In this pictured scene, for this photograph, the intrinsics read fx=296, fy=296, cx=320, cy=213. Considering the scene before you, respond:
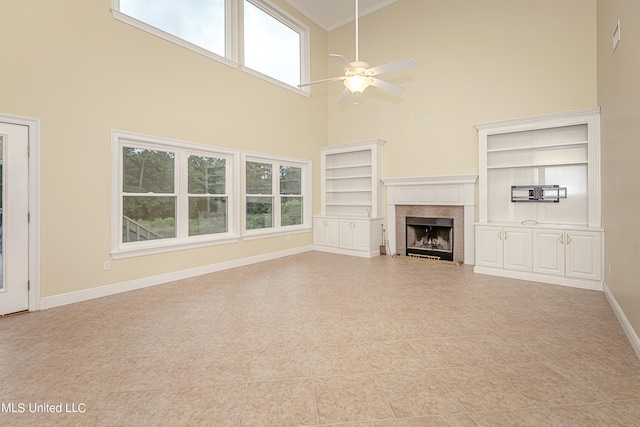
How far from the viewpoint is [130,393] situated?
1922mm

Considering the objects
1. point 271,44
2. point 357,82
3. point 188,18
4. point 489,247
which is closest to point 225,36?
point 188,18

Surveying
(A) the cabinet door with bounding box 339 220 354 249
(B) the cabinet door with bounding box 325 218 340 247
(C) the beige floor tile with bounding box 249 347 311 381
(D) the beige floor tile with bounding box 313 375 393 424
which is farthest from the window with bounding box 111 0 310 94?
(D) the beige floor tile with bounding box 313 375 393 424

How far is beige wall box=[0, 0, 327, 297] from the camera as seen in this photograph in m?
3.33

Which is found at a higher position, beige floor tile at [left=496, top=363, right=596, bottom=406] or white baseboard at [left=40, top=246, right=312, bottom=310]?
white baseboard at [left=40, top=246, right=312, bottom=310]

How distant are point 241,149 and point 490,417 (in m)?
5.23

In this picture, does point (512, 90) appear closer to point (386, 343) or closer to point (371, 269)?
point (371, 269)

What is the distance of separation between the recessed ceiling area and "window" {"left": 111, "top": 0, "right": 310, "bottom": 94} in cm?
36

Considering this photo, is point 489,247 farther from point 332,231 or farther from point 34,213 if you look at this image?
point 34,213

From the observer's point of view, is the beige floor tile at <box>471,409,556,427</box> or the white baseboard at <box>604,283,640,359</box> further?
the white baseboard at <box>604,283,640,359</box>

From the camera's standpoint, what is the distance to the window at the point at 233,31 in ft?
14.5

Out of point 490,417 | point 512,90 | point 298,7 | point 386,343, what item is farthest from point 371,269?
point 298,7

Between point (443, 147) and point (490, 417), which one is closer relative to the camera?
point (490, 417)

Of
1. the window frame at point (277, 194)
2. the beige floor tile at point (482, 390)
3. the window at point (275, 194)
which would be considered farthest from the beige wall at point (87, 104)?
the beige floor tile at point (482, 390)

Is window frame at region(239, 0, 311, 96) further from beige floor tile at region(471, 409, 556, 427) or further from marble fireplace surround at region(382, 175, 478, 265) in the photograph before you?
beige floor tile at region(471, 409, 556, 427)
